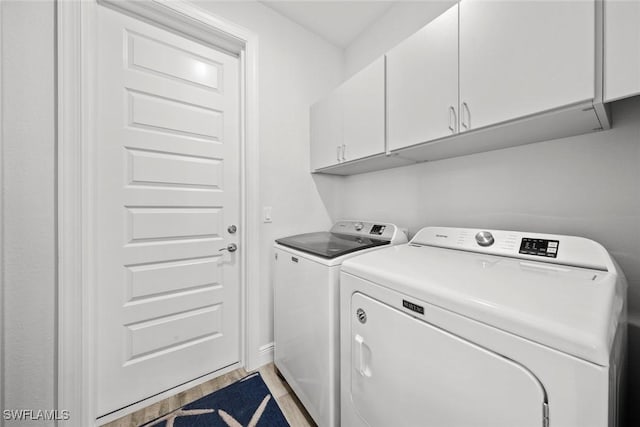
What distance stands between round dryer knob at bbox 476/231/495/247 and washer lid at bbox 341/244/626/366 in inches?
3.1

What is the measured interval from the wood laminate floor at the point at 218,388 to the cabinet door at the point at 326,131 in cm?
162

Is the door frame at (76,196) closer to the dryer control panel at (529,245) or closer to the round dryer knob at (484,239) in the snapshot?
the dryer control panel at (529,245)

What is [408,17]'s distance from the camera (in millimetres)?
1666

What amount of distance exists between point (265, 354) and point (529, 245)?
1835mm

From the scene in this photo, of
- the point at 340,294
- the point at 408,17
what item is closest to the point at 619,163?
the point at 340,294

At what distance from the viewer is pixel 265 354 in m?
1.80

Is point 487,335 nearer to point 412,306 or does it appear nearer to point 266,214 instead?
point 412,306

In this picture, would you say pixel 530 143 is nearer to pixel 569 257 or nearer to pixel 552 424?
pixel 569 257

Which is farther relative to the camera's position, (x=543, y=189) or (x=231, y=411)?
(x=231, y=411)

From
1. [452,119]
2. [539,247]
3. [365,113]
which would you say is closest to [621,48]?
[452,119]

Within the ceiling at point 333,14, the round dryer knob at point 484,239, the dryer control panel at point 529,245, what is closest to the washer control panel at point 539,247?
the dryer control panel at point 529,245

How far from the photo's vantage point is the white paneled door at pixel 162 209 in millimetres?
1343

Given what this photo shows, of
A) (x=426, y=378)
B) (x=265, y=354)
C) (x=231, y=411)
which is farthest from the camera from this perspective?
(x=265, y=354)

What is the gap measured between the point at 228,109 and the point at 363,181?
4.01 feet
